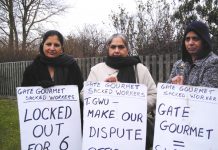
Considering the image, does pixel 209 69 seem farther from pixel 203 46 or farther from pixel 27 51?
pixel 27 51

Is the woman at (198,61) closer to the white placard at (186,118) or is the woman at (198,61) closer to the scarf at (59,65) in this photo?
the white placard at (186,118)

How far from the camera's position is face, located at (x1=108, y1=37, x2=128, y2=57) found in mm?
4062

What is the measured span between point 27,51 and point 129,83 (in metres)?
→ 16.0

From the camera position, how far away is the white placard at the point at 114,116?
12.5ft

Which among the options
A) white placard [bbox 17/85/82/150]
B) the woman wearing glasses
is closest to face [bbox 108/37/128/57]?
→ the woman wearing glasses

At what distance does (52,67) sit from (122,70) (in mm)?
801

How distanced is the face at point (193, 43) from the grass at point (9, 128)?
170 inches

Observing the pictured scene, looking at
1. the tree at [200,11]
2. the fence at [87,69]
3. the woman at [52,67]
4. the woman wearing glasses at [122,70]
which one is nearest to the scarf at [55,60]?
the woman at [52,67]

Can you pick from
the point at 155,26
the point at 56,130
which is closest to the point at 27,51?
the point at 155,26

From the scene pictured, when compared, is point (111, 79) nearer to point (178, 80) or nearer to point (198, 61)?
point (178, 80)

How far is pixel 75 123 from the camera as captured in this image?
4.07m

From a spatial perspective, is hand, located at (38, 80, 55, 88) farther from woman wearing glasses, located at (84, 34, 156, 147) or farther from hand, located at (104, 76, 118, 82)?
hand, located at (104, 76, 118, 82)

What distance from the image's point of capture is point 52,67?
14.2 ft

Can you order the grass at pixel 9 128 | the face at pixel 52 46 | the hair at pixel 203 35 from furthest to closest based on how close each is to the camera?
1. the grass at pixel 9 128
2. the face at pixel 52 46
3. the hair at pixel 203 35
